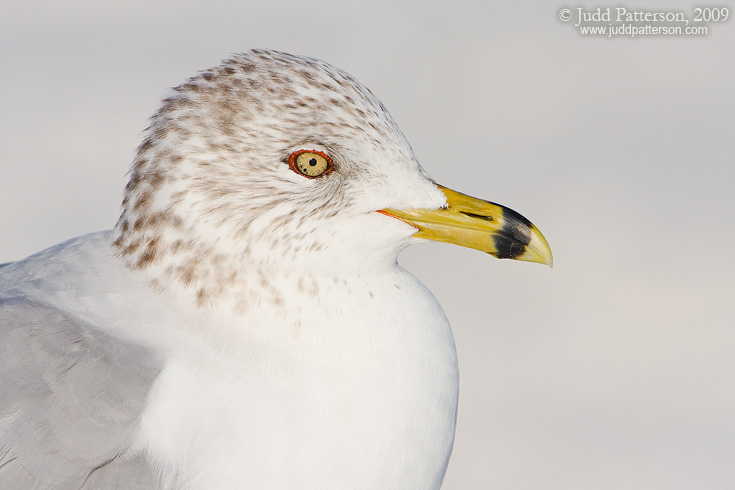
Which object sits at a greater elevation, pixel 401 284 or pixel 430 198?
pixel 430 198

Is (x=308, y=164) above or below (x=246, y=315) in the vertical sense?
above

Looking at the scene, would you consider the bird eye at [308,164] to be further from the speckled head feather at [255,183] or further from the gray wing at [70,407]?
the gray wing at [70,407]

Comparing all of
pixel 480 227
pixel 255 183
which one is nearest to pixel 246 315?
pixel 255 183

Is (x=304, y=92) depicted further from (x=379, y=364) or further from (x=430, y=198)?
(x=379, y=364)

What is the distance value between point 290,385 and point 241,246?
214mm

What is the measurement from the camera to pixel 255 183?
1.28 metres

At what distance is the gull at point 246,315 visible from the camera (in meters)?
1.21

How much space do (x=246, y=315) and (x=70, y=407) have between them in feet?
0.89

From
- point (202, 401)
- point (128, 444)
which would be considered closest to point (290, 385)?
point (202, 401)

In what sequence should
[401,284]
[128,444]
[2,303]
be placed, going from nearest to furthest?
[128,444]
[2,303]
[401,284]

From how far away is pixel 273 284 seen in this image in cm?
129

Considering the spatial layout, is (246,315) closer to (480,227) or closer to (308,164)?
(308,164)

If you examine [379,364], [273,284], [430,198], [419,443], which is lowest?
[419,443]

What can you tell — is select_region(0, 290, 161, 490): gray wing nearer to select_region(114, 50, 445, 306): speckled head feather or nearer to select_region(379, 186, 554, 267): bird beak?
Result: select_region(114, 50, 445, 306): speckled head feather
